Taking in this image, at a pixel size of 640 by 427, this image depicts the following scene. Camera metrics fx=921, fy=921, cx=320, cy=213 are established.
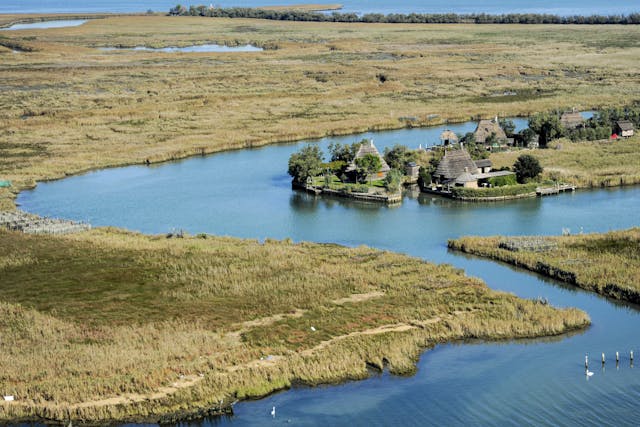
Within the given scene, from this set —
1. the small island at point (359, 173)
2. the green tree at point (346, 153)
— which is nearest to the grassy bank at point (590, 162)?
the small island at point (359, 173)

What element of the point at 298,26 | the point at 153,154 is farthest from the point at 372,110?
the point at 298,26

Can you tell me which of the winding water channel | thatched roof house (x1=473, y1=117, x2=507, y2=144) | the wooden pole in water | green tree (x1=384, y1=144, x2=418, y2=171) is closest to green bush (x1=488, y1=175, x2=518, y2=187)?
the winding water channel

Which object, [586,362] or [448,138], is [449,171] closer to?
[448,138]

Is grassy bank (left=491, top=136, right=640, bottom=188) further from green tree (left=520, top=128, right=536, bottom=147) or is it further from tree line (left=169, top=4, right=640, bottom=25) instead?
tree line (left=169, top=4, right=640, bottom=25)

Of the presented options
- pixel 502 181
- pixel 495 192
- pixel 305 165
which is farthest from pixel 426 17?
pixel 495 192

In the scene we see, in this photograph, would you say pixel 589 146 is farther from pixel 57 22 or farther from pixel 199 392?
pixel 57 22

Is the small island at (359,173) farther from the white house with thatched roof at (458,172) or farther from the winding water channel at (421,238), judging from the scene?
the white house with thatched roof at (458,172)

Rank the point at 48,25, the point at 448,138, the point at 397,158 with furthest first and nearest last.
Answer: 1. the point at 48,25
2. the point at 448,138
3. the point at 397,158
